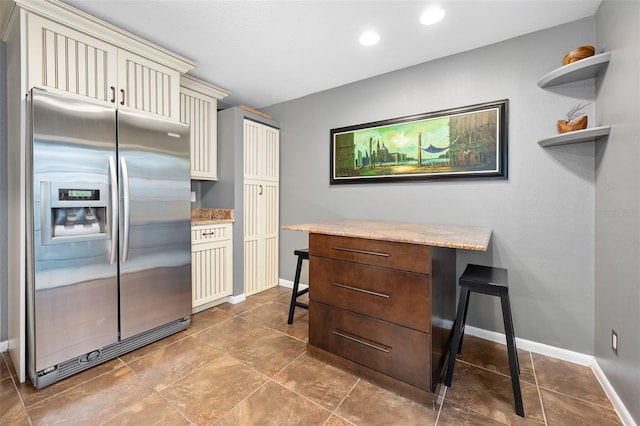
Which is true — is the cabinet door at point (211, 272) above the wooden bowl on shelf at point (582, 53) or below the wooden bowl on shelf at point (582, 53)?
below

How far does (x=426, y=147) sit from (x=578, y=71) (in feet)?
3.55

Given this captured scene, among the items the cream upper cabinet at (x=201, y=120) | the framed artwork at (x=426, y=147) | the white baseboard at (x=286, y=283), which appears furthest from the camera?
the white baseboard at (x=286, y=283)

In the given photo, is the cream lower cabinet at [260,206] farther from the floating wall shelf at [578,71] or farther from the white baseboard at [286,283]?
the floating wall shelf at [578,71]

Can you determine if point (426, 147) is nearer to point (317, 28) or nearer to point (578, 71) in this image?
point (578, 71)

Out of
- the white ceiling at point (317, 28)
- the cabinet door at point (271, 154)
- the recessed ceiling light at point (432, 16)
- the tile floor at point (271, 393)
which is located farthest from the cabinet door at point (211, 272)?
the recessed ceiling light at point (432, 16)

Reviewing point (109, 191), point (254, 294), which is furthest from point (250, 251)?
point (109, 191)

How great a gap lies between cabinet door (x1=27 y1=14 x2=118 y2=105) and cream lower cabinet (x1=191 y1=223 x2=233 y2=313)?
4.40ft

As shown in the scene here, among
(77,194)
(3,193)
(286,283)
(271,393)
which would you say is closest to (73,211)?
(77,194)

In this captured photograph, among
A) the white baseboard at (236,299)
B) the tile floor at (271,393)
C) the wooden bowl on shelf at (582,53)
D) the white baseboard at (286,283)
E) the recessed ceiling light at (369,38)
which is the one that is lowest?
the tile floor at (271,393)

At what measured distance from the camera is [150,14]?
1.92 m

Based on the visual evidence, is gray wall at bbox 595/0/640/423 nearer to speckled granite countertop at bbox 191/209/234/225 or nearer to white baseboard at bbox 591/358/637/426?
white baseboard at bbox 591/358/637/426

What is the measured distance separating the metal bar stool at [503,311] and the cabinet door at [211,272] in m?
2.30

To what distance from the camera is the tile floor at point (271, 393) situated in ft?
4.83

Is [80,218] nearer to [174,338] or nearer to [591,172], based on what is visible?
[174,338]
